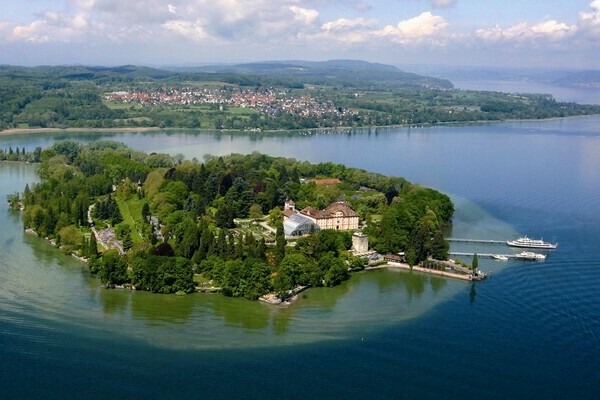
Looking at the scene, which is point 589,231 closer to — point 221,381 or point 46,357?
point 221,381

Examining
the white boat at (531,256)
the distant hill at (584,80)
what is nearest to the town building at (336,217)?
the white boat at (531,256)

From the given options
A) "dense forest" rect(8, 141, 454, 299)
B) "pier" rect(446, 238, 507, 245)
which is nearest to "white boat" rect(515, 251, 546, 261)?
"pier" rect(446, 238, 507, 245)

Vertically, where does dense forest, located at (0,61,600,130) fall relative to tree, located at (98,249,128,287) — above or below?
above

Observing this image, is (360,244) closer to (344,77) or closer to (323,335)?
(323,335)

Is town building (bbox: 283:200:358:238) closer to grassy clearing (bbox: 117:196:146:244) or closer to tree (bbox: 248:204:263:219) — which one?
tree (bbox: 248:204:263:219)

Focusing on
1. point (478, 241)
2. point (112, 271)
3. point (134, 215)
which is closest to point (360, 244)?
point (478, 241)

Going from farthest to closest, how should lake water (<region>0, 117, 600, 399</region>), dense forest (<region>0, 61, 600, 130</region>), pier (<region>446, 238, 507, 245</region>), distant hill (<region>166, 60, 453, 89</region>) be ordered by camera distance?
distant hill (<region>166, 60, 453, 89</region>) → dense forest (<region>0, 61, 600, 130</region>) → pier (<region>446, 238, 507, 245</region>) → lake water (<region>0, 117, 600, 399</region>)

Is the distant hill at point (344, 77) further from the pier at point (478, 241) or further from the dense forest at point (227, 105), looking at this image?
the pier at point (478, 241)
